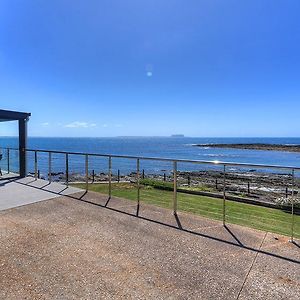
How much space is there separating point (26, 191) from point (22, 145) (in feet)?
8.52

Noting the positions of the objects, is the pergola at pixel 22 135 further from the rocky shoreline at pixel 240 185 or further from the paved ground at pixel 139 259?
the paved ground at pixel 139 259

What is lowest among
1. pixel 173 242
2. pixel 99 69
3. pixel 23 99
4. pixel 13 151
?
pixel 173 242

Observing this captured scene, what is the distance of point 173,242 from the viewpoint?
2.85m

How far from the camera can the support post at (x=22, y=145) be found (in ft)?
24.1

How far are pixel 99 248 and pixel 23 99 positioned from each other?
46.0ft

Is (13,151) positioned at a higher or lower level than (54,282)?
higher

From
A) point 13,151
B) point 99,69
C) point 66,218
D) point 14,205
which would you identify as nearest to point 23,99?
point 99,69

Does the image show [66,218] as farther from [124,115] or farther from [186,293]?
[124,115]

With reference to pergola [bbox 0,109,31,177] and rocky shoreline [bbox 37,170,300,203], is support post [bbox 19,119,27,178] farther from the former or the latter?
rocky shoreline [bbox 37,170,300,203]

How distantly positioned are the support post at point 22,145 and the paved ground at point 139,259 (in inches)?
153

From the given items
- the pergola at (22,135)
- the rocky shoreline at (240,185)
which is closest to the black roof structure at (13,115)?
the pergola at (22,135)

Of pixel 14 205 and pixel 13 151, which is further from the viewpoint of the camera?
pixel 13 151

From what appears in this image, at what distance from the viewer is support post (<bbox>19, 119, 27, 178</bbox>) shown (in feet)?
24.1

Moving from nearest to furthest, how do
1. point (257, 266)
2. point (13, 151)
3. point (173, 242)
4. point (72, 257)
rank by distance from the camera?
point (257, 266) → point (72, 257) → point (173, 242) → point (13, 151)
